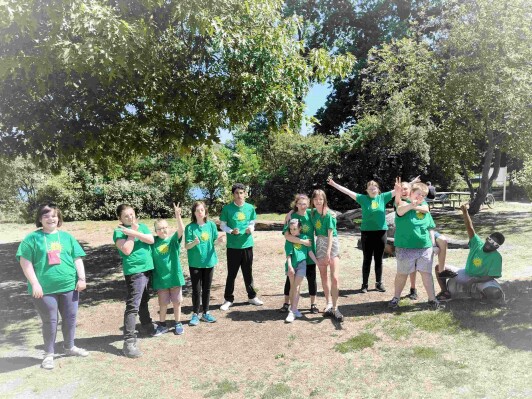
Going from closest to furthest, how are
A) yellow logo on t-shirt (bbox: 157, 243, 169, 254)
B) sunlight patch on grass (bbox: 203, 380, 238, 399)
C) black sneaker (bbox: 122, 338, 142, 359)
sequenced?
sunlight patch on grass (bbox: 203, 380, 238, 399) → black sneaker (bbox: 122, 338, 142, 359) → yellow logo on t-shirt (bbox: 157, 243, 169, 254)

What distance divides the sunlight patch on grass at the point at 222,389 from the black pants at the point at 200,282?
198 cm

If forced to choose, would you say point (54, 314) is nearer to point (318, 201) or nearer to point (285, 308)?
point (285, 308)

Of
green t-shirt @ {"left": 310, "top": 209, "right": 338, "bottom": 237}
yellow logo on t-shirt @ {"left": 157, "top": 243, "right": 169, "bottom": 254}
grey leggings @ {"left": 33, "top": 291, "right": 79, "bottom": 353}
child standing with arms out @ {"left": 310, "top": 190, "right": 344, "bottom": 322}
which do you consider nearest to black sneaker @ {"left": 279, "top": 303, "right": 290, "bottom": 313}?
child standing with arms out @ {"left": 310, "top": 190, "right": 344, "bottom": 322}

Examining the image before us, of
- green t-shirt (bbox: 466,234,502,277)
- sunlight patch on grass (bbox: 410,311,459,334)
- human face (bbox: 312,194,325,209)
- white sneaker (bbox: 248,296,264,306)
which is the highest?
human face (bbox: 312,194,325,209)

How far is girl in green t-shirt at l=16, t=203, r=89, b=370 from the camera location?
199 inches

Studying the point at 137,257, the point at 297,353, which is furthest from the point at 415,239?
the point at 137,257

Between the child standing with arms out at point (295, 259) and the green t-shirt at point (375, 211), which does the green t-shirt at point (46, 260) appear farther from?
the green t-shirt at point (375, 211)

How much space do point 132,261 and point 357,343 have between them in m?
2.89

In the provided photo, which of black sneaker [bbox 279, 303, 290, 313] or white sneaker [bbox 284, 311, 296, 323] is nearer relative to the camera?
white sneaker [bbox 284, 311, 296, 323]

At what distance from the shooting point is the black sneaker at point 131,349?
17.5 feet

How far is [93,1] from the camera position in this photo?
21.2 ft

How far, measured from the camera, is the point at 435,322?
5930mm

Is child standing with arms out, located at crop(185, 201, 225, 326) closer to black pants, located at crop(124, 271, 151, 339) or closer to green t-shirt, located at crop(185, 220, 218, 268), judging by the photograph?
green t-shirt, located at crop(185, 220, 218, 268)

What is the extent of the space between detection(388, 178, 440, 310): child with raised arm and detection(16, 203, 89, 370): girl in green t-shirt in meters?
4.31
